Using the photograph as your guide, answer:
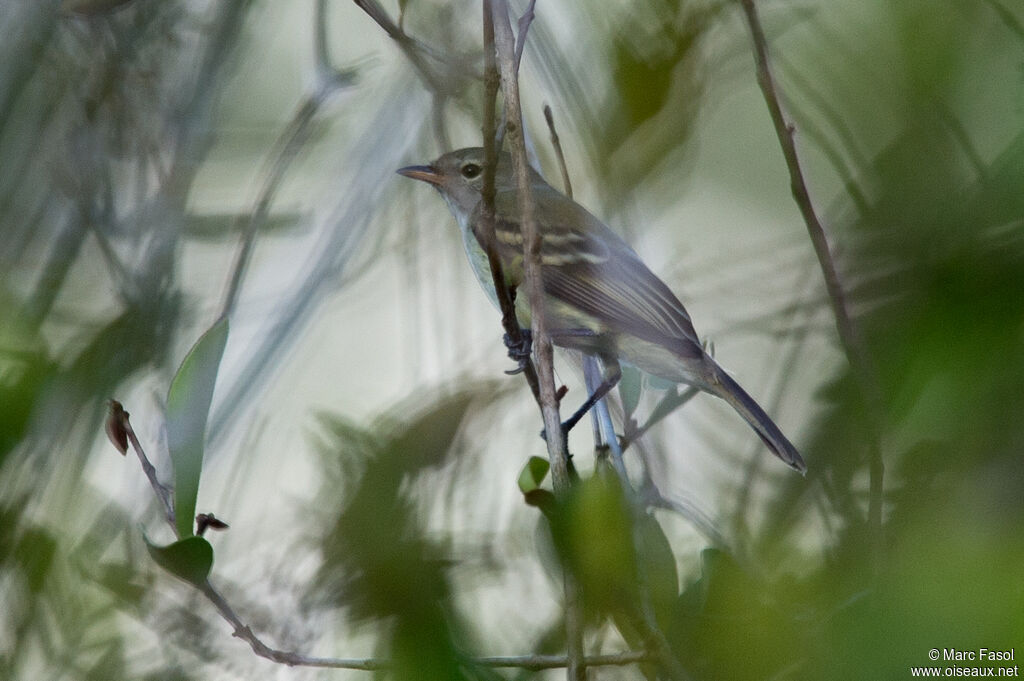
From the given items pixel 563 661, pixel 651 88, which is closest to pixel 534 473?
pixel 563 661

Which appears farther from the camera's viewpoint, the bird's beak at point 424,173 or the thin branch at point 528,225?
the bird's beak at point 424,173

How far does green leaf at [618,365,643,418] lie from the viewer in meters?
1.66

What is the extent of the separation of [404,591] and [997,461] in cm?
59

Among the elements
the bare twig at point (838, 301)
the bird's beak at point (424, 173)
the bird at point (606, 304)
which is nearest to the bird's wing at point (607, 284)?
the bird at point (606, 304)

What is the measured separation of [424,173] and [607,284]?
718 millimetres

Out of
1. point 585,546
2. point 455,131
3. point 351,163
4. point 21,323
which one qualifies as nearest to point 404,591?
point 585,546

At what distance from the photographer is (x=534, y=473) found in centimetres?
125

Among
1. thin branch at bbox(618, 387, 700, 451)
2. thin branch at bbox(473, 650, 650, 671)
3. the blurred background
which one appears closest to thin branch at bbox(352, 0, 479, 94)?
the blurred background

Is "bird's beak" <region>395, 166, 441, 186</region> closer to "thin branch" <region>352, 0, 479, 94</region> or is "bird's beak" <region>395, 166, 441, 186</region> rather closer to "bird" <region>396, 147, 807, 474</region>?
"bird" <region>396, 147, 807, 474</region>

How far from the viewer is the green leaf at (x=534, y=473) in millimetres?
1236

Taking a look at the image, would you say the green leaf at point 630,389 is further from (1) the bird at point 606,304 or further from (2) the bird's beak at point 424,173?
(2) the bird's beak at point 424,173

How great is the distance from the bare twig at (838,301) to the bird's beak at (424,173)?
1.40 meters

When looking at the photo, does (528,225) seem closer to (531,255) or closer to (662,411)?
(531,255)

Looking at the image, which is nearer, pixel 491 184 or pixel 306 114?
pixel 491 184
